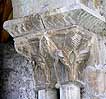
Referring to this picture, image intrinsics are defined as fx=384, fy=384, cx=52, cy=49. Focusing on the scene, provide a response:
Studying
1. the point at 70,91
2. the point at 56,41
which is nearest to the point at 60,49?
the point at 56,41

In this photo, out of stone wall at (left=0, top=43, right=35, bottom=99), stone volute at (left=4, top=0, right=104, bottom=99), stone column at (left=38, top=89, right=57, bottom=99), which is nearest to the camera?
stone volute at (left=4, top=0, right=104, bottom=99)

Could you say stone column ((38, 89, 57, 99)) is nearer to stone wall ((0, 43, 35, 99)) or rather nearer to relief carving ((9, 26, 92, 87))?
relief carving ((9, 26, 92, 87))

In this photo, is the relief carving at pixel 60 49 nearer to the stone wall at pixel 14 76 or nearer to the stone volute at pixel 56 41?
the stone volute at pixel 56 41

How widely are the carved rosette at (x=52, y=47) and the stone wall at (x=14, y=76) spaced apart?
0.67 meters

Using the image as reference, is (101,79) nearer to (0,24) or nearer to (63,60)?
(63,60)

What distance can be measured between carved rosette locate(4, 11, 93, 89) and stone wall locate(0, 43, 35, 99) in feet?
2.19

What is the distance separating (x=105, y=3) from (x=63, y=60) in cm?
50

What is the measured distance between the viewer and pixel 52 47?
247 cm

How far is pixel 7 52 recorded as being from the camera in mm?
3535

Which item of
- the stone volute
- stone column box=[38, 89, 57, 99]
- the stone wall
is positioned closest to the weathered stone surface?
the stone volute

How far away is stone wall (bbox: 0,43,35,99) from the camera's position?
10.7 feet

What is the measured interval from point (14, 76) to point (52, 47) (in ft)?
3.31

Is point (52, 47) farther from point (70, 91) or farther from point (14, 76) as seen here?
point (14, 76)

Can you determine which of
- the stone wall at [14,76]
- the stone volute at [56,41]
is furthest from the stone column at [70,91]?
the stone wall at [14,76]
